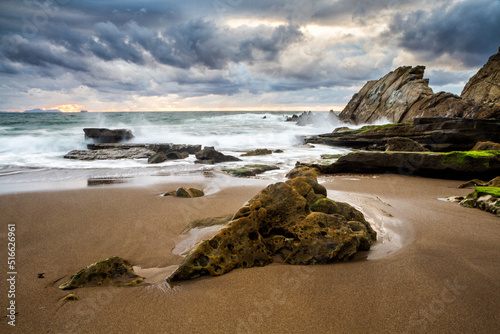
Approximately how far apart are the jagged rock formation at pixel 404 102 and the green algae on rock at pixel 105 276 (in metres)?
19.9

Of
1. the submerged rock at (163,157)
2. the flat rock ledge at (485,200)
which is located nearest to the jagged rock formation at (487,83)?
the submerged rock at (163,157)

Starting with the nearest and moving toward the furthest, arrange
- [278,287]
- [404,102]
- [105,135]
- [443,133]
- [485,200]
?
[278,287], [485,200], [443,133], [105,135], [404,102]

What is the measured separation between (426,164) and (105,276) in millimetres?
8293

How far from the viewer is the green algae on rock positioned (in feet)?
8.34

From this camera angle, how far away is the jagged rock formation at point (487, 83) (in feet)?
101

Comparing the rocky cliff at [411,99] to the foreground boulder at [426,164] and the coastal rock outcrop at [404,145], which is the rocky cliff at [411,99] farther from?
the foreground boulder at [426,164]

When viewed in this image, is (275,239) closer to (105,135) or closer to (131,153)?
(131,153)

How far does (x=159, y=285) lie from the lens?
2512mm

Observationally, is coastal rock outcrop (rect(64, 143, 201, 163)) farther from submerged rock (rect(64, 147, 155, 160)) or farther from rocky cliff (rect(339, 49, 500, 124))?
rocky cliff (rect(339, 49, 500, 124))

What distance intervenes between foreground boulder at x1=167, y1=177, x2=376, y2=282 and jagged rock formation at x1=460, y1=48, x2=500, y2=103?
36968 mm

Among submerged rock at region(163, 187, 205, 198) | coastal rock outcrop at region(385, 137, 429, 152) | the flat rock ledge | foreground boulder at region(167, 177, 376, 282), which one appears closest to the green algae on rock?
foreground boulder at region(167, 177, 376, 282)

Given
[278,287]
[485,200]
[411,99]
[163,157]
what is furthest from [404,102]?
[278,287]

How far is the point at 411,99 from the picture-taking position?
87.6 ft

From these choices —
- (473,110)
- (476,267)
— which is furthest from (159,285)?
(473,110)
